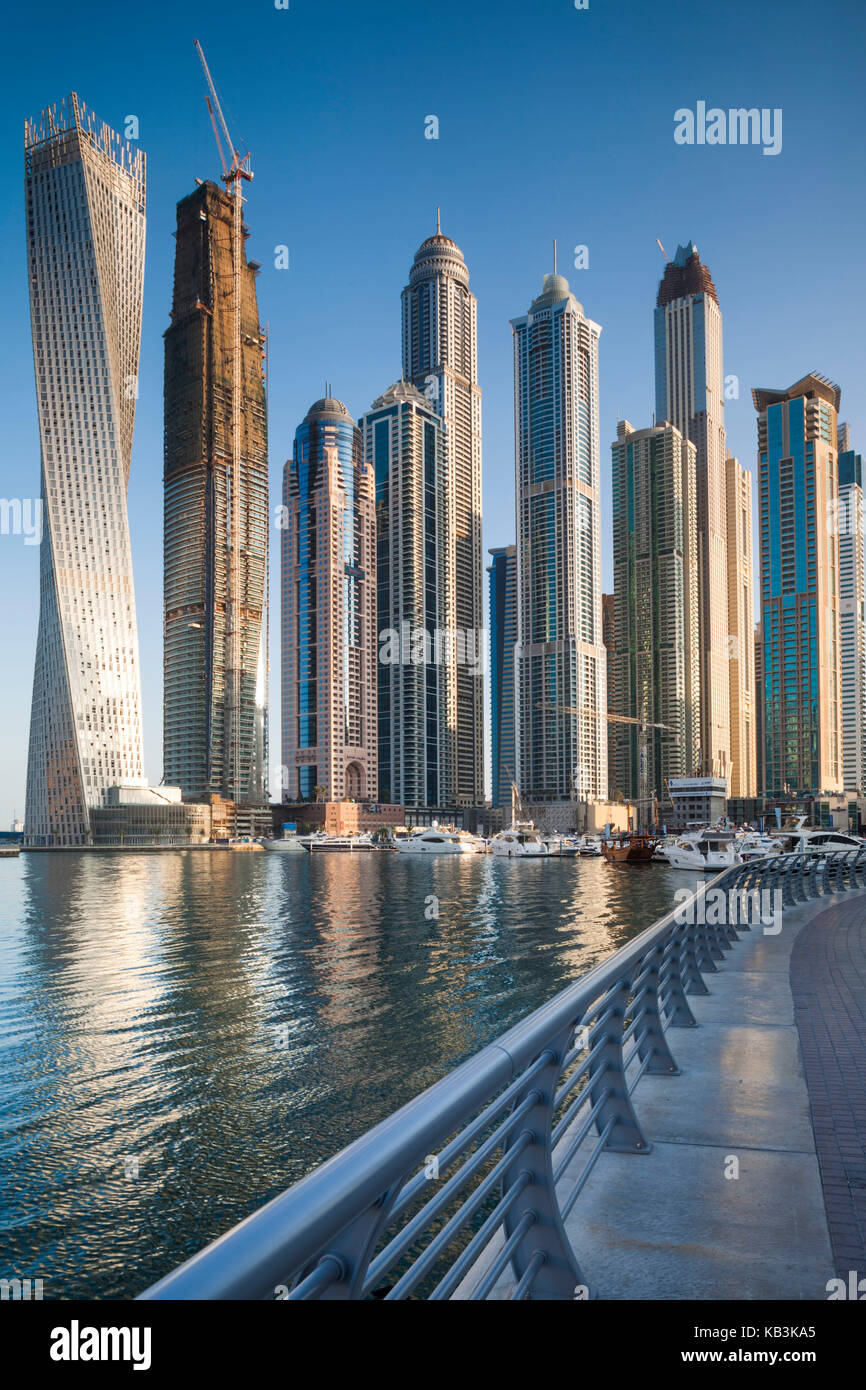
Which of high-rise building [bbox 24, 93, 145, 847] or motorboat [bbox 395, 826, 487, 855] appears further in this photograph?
high-rise building [bbox 24, 93, 145, 847]

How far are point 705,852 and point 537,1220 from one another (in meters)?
Result: 89.6

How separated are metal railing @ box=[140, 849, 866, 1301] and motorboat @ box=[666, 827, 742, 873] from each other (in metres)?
79.3

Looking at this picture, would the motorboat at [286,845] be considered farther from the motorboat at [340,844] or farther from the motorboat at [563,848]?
the motorboat at [563,848]

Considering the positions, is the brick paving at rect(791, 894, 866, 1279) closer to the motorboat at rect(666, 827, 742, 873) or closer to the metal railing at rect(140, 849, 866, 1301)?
the metal railing at rect(140, 849, 866, 1301)

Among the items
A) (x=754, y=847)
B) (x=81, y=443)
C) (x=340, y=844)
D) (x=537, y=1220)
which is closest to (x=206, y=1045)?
(x=537, y=1220)

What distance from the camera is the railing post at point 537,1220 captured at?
423cm

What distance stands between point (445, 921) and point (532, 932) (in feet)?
19.1

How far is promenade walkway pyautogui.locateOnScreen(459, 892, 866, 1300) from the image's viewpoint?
15.6ft

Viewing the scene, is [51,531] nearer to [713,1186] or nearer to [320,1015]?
[320,1015]

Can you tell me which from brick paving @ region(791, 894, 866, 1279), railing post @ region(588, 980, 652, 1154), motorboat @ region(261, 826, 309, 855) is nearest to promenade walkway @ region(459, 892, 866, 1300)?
brick paving @ region(791, 894, 866, 1279)

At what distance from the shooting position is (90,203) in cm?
15650

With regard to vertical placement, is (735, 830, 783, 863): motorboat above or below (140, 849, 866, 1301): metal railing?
below

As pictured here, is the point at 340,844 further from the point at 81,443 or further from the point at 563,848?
the point at 81,443
